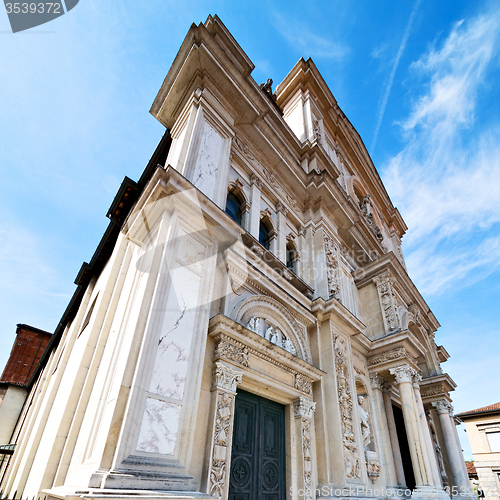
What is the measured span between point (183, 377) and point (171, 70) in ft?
27.0

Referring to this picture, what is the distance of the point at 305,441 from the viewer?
6.87 metres

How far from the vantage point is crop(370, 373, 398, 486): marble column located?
8867mm

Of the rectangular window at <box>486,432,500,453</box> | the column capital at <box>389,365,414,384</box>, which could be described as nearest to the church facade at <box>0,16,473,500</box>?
the column capital at <box>389,365,414,384</box>

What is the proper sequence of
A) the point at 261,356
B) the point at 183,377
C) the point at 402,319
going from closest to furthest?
the point at 183,377
the point at 261,356
the point at 402,319

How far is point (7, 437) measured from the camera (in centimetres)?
2103

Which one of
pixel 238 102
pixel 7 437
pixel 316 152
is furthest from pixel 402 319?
pixel 7 437

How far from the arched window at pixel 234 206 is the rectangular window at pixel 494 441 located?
31.7 meters

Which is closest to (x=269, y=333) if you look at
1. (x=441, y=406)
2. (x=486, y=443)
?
(x=441, y=406)

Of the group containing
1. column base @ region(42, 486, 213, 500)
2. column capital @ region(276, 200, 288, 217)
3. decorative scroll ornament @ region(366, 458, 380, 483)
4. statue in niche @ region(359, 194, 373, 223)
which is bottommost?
column base @ region(42, 486, 213, 500)

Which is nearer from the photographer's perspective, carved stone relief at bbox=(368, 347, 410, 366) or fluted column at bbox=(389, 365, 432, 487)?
fluted column at bbox=(389, 365, 432, 487)

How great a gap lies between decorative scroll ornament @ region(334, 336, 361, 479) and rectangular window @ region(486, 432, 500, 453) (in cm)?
2809

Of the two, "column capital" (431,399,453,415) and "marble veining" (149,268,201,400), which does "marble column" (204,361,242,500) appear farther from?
"column capital" (431,399,453,415)

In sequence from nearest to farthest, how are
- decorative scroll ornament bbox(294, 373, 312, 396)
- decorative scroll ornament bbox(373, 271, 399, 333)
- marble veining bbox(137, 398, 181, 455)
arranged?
1. marble veining bbox(137, 398, 181, 455)
2. decorative scroll ornament bbox(294, 373, 312, 396)
3. decorative scroll ornament bbox(373, 271, 399, 333)

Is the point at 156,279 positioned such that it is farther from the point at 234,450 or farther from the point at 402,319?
the point at 402,319
